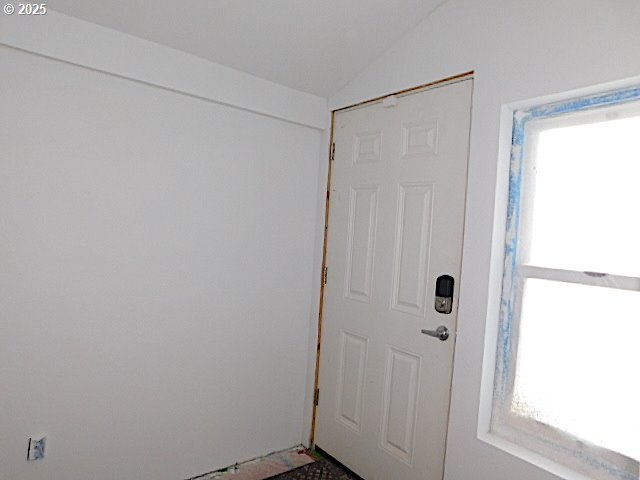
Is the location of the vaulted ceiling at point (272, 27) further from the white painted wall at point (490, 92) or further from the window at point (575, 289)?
the window at point (575, 289)

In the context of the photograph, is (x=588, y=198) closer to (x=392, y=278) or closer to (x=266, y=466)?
(x=392, y=278)

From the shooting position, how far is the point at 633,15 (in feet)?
4.33

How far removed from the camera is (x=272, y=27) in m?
1.96

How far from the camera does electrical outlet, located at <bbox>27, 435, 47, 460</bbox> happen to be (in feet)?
5.70

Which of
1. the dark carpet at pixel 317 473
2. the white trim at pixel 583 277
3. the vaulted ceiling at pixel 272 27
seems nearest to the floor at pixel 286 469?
the dark carpet at pixel 317 473

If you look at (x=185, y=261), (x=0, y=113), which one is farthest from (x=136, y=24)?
(x=185, y=261)

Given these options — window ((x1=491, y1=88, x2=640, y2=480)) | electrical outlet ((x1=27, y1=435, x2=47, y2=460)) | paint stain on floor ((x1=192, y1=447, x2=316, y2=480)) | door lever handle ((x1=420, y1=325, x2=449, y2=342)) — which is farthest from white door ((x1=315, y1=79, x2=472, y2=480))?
electrical outlet ((x1=27, y1=435, x2=47, y2=460))

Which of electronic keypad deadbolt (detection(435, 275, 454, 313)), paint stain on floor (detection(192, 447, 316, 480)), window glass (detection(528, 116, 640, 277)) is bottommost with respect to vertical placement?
paint stain on floor (detection(192, 447, 316, 480))

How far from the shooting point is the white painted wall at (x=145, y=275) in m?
1.71

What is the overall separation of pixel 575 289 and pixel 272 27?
167 cm

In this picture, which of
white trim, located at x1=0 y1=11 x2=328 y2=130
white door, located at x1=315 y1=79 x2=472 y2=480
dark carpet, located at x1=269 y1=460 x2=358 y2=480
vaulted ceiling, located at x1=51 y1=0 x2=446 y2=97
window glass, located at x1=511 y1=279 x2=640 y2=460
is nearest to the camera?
window glass, located at x1=511 y1=279 x2=640 y2=460

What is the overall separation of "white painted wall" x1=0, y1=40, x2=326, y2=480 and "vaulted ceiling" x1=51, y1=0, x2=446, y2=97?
0.69 ft

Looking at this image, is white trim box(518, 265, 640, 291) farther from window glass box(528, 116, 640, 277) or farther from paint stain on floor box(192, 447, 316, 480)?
paint stain on floor box(192, 447, 316, 480)

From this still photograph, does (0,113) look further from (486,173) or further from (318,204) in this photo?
(486,173)
